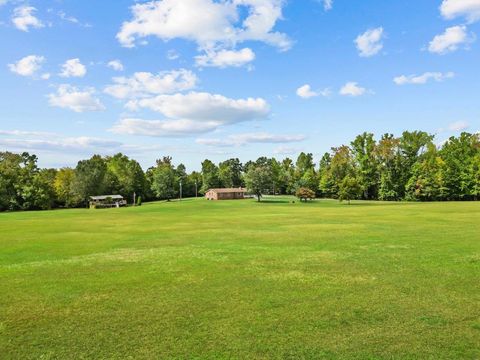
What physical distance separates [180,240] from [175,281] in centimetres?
1111

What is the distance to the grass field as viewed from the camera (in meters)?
7.95

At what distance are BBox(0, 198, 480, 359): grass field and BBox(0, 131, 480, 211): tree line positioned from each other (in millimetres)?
72527

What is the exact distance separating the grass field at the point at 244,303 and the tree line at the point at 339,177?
72527mm

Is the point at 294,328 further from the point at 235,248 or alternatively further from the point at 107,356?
the point at 235,248

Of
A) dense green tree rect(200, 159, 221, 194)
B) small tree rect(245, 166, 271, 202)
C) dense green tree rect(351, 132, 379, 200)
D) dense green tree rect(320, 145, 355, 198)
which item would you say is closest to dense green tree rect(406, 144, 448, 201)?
dense green tree rect(351, 132, 379, 200)

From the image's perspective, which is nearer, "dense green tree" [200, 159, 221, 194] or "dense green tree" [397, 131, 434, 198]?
"dense green tree" [397, 131, 434, 198]

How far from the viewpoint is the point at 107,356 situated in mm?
7594

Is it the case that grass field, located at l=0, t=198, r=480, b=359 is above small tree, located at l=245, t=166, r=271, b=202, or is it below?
below

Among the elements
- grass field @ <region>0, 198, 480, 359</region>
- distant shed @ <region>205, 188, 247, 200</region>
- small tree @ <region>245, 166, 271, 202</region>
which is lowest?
grass field @ <region>0, 198, 480, 359</region>

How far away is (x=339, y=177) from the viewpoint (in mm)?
111375

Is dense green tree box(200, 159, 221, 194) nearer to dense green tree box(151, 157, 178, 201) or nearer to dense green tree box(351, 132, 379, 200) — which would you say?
dense green tree box(151, 157, 178, 201)

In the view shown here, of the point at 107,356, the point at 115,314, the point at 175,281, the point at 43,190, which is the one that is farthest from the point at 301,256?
the point at 43,190

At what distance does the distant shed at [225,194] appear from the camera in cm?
11506

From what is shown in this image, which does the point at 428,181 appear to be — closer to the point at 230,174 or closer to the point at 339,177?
the point at 339,177
